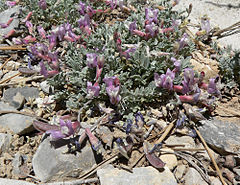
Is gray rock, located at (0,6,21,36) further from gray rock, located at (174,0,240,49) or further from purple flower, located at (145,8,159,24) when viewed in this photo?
gray rock, located at (174,0,240,49)

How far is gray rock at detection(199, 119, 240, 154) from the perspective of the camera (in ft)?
8.44

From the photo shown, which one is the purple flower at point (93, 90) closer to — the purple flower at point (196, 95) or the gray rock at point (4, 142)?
the gray rock at point (4, 142)

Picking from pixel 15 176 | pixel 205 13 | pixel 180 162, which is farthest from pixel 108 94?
pixel 205 13

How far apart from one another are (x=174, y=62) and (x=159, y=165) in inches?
47.4

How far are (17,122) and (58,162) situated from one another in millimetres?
724

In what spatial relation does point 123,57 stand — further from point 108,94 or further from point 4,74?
point 4,74

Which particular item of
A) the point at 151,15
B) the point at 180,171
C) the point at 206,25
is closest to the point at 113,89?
the point at 180,171

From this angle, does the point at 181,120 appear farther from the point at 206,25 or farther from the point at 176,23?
the point at 206,25

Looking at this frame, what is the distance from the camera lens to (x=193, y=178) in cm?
239

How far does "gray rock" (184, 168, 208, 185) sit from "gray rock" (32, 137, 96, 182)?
3.00 ft

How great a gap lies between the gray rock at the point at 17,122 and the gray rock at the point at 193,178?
169cm

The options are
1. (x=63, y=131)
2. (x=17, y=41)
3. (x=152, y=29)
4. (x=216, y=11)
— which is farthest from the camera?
(x=216, y=11)

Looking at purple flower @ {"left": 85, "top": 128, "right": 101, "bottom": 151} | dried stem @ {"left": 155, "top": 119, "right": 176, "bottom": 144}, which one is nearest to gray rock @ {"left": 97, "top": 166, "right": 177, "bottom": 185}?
purple flower @ {"left": 85, "top": 128, "right": 101, "bottom": 151}

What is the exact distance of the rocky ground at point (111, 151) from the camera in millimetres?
2363
